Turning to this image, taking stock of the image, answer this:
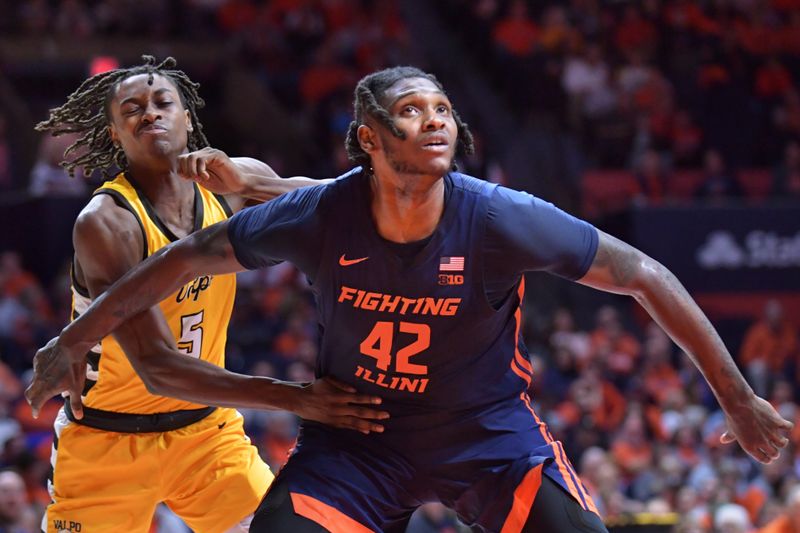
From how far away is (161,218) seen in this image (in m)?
4.81

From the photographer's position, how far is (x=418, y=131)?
402 centimetres

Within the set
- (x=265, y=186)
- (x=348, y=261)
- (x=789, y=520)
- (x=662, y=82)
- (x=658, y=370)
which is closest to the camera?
(x=348, y=261)

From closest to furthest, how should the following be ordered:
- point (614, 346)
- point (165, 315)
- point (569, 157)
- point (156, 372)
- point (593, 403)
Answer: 1. point (156, 372)
2. point (165, 315)
3. point (593, 403)
4. point (614, 346)
5. point (569, 157)

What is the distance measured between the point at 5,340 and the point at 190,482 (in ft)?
21.1

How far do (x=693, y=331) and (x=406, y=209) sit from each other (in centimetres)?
105

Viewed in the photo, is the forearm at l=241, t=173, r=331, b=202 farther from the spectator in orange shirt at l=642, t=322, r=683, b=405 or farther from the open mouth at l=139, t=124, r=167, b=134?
the spectator in orange shirt at l=642, t=322, r=683, b=405

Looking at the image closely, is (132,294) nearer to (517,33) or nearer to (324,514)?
(324,514)

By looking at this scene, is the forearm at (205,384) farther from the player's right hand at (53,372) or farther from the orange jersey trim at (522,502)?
the orange jersey trim at (522,502)

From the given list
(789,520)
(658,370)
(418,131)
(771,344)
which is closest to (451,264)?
(418,131)

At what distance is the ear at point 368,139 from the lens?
412cm

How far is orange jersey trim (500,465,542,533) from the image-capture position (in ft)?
13.5

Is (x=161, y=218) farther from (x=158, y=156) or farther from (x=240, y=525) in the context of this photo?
(x=240, y=525)

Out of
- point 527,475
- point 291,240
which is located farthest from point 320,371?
point 527,475

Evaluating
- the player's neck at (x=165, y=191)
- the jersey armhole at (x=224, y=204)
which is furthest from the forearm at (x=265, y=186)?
the player's neck at (x=165, y=191)
